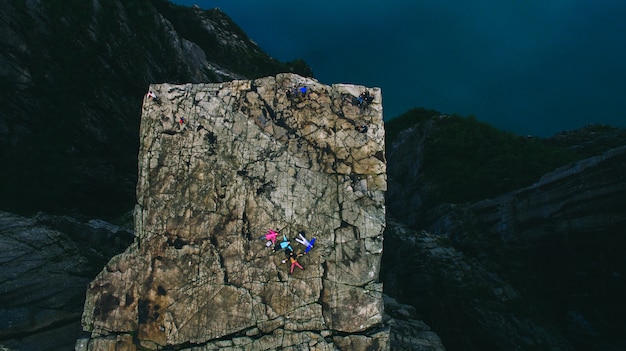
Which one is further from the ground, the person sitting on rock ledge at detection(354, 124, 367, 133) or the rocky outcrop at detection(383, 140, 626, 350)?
the person sitting on rock ledge at detection(354, 124, 367, 133)

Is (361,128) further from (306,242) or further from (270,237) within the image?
(270,237)

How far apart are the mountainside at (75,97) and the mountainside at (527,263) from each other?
17.1m

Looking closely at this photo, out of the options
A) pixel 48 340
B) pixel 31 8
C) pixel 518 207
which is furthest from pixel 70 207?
pixel 518 207

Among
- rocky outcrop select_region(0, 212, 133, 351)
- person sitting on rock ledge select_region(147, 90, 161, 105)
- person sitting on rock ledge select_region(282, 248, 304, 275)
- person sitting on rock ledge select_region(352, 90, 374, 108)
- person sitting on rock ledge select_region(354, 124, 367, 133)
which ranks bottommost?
rocky outcrop select_region(0, 212, 133, 351)

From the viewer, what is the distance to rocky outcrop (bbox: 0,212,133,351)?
413 inches

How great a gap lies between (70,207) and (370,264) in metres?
18.0

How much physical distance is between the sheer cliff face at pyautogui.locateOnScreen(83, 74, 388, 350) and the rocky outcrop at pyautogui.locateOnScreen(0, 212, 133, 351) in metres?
2.67

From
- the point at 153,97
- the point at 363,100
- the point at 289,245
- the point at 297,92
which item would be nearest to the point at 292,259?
the point at 289,245

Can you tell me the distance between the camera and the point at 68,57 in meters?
19.0

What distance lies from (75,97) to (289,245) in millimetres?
16370

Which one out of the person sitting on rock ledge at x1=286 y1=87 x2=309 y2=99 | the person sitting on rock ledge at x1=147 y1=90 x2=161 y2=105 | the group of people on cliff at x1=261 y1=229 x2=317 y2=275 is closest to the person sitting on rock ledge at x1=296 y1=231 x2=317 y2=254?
the group of people on cliff at x1=261 y1=229 x2=317 y2=275

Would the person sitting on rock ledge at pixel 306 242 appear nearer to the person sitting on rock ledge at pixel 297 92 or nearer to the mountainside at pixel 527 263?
the person sitting on rock ledge at pixel 297 92

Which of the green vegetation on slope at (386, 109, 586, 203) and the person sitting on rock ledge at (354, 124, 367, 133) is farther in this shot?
the green vegetation on slope at (386, 109, 586, 203)

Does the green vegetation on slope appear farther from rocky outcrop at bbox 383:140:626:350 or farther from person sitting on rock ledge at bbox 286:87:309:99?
person sitting on rock ledge at bbox 286:87:309:99
